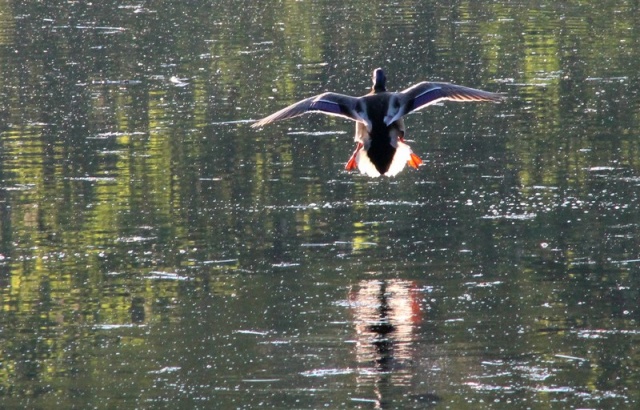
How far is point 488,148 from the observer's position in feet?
54.5

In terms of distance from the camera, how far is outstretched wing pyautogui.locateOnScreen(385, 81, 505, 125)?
11.2 metres

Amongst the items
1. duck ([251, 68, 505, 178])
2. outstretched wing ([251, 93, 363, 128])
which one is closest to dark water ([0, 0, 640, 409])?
duck ([251, 68, 505, 178])

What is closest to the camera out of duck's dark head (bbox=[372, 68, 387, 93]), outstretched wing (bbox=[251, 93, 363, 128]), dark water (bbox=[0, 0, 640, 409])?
dark water (bbox=[0, 0, 640, 409])

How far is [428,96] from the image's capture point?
11.3 m

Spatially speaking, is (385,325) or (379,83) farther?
(379,83)

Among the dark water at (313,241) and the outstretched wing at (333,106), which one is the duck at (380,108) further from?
the dark water at (313,241)

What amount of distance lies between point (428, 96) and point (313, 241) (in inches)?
81.4

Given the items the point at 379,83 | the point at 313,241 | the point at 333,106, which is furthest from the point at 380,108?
the point at 313,241

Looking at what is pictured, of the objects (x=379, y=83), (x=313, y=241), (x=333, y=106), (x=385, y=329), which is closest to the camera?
(x=385, y=329)

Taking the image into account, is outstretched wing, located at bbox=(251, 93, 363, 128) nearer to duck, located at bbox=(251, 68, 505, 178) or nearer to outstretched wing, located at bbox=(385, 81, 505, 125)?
duck, located at bbox=(251, 68, 505, 178)

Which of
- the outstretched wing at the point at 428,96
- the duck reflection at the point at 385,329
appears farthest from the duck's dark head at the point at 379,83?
the duck reflection at the point at 385,329

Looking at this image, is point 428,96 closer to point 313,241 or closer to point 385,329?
point 313,241

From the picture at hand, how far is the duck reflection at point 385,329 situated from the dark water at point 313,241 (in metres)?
0.02

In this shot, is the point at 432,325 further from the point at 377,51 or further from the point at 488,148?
the point at 377,51
